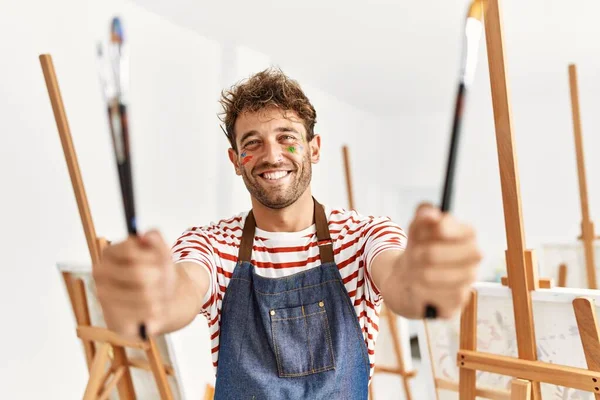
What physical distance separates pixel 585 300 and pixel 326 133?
3.08m

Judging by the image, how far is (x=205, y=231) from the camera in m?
1.17

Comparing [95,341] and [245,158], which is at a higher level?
[245,158]

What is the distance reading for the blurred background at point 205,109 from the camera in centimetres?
190

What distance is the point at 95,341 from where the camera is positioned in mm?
1744

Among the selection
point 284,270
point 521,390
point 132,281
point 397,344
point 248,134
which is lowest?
point 397,344

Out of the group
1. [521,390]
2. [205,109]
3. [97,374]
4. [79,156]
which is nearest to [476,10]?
[521,390]

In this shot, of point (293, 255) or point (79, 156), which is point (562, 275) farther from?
point (79, 156)

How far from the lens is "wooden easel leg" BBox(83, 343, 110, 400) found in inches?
64.2

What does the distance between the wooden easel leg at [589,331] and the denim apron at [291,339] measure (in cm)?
59

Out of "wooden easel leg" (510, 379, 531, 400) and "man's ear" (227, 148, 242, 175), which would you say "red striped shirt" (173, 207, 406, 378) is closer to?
"man's ear" (227, 148, 242, 175)

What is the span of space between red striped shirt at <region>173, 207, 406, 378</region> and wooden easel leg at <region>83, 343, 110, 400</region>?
0.72 meters

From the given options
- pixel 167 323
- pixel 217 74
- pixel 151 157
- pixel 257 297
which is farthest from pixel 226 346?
pixel 217 74

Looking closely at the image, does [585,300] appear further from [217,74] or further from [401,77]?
Result: [401,77]

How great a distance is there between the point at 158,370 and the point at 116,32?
4.61ft
